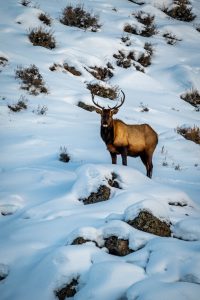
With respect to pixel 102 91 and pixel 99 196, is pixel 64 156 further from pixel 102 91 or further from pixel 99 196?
pixel 102 91

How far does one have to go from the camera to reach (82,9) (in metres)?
17.0

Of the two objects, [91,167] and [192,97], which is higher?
[91,167]

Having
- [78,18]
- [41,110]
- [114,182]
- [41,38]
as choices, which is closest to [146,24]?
[78,18]

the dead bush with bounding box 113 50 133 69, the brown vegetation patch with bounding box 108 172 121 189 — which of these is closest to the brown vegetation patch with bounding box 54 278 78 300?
the brown vegetation patch with bounding box 108 172 121 189

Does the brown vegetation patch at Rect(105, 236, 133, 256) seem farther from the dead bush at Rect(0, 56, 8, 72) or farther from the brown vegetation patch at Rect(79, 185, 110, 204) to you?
the dead bush at Rect(0, 56, 8, 72)

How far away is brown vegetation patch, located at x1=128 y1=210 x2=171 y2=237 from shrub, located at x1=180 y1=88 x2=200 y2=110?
10.4 metres

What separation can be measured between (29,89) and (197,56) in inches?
386

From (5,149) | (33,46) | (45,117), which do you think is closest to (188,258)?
(5,149)

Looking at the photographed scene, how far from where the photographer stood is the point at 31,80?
11.0 metres

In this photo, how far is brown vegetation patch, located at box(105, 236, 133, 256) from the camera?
3.78 m

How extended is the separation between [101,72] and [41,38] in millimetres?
2794

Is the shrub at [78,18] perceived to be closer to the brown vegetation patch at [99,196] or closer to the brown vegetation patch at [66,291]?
the brown vegetation patch at [99,196]

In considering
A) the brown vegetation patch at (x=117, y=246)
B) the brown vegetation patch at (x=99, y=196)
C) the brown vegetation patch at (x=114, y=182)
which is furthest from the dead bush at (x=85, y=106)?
the brown vegetation patch at (x=117, y=246)

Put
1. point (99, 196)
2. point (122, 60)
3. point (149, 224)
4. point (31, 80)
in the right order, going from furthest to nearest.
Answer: point (122, 60)
point (31, 80)
point (99, 196)
point (149, 224)
